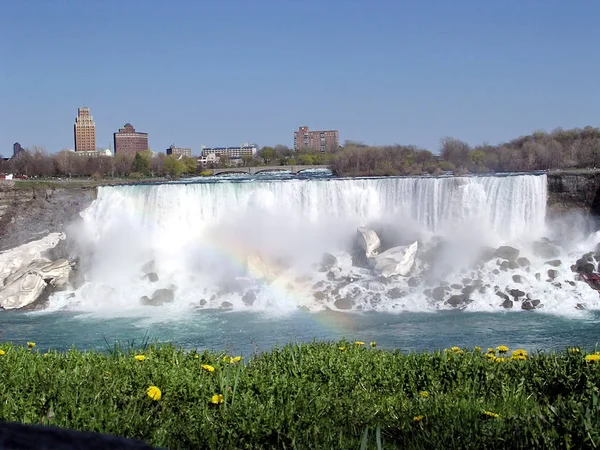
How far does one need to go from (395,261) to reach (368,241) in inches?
83.0

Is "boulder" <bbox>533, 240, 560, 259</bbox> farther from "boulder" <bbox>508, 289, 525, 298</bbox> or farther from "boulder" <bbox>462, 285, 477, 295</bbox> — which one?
"boulder" <bbox>462, 285, 477, 295</bbox>

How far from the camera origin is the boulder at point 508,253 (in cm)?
2642

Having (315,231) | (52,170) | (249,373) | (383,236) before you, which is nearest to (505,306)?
(383,236)

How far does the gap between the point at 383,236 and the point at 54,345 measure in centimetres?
1512

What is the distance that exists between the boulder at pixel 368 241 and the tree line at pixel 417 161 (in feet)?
94.6

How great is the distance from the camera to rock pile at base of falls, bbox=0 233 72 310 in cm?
2466

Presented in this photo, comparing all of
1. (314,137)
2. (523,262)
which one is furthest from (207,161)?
(523,262)

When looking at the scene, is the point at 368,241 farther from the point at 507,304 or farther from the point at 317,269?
the point at 507,304

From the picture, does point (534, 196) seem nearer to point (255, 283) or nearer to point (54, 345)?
point (255, 283)

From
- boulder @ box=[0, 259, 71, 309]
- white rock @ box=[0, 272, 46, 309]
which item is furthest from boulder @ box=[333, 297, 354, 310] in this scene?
white rock @ box=[0, 272, 46, 309]

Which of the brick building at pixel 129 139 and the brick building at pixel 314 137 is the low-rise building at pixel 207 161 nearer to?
the brick building at pixel 314 137

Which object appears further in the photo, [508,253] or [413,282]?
[508,253]

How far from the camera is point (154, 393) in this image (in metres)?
4.70

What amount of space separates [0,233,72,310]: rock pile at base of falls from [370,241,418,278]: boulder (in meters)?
11.5
